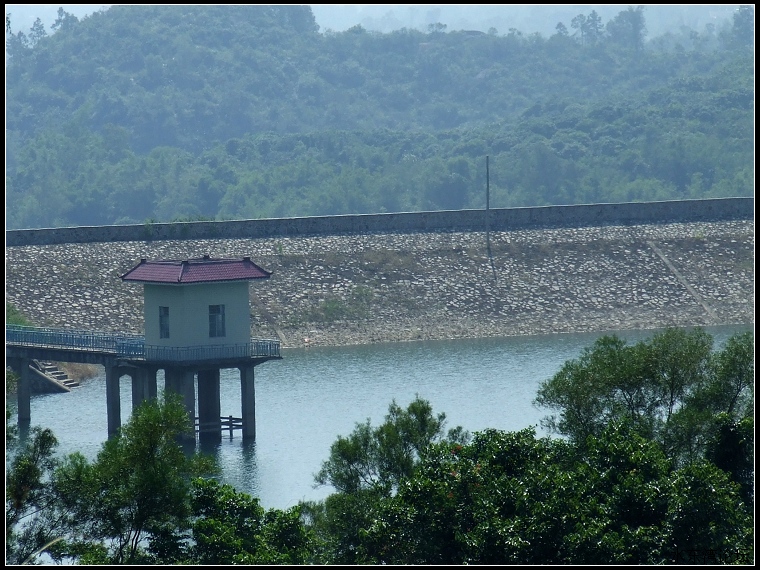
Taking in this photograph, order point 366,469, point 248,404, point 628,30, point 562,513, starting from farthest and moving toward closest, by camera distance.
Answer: point 628,30, point 248,404, point 366,469, point 562,513

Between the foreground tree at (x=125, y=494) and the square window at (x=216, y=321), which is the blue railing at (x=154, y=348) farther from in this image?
the foreground tree at (x=125, y=494)

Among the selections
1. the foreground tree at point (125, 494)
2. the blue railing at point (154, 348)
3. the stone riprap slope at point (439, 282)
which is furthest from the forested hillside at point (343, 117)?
the foreground tree at point (125, 494)

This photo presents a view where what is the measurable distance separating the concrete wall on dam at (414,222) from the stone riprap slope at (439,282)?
1.47ft

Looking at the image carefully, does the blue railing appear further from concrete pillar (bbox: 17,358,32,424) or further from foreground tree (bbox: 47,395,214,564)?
foreground tree (bbox: 47,395,214,564)

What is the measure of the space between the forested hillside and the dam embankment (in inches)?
1383

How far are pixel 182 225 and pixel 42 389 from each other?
14.1m

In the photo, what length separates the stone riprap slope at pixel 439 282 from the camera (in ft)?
160

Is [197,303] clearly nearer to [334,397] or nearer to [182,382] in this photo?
[182,382]

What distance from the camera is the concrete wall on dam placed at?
5225cm

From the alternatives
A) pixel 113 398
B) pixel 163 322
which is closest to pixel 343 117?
pixel 113 398

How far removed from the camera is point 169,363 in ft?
101

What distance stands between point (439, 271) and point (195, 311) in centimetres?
2268

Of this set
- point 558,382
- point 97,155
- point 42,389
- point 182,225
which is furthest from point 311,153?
point 558,382

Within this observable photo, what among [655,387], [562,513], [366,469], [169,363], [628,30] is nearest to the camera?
[562,513]
